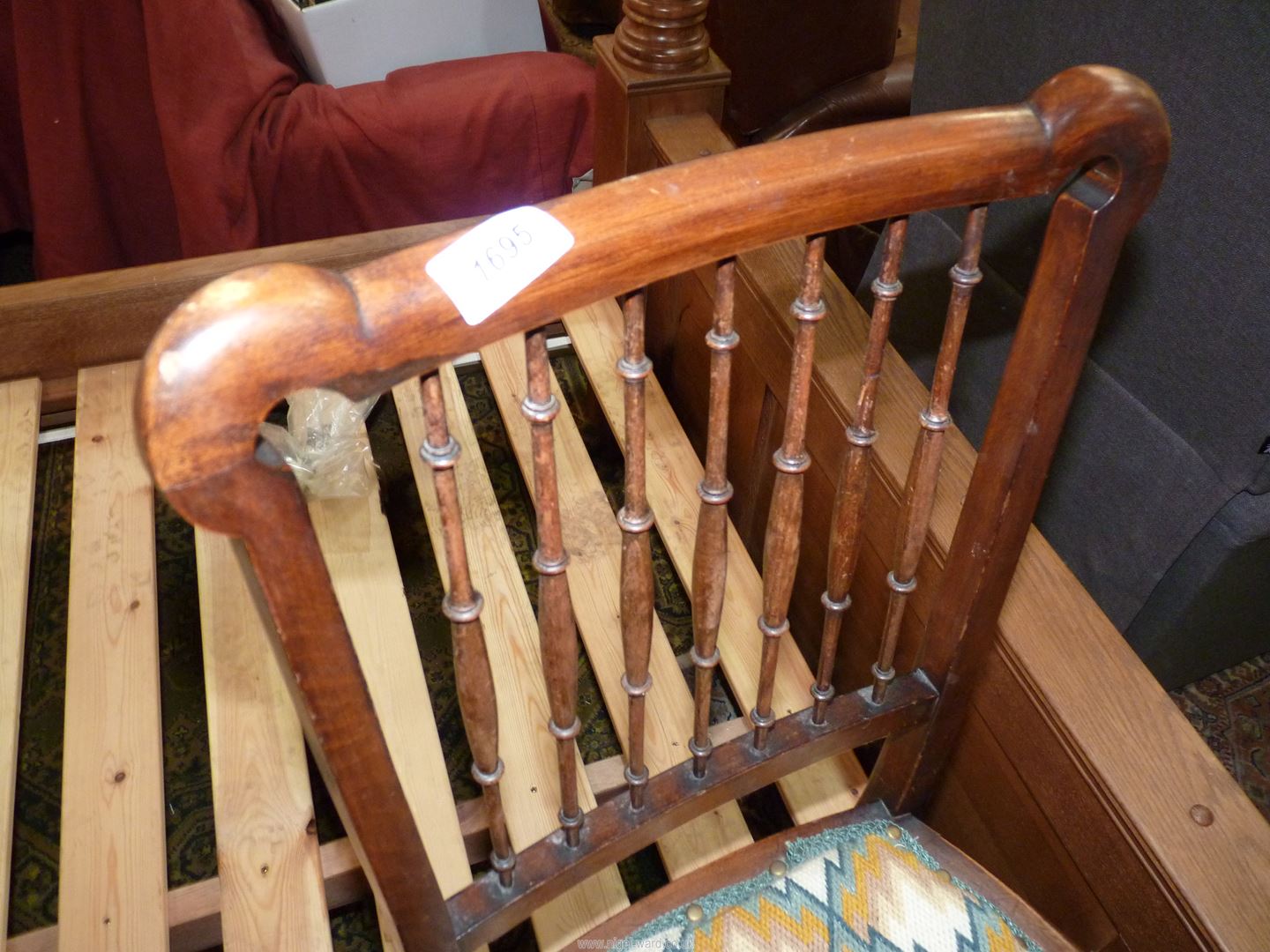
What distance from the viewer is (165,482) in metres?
0.40

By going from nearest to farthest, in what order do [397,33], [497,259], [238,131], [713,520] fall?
[497,259]
[713,520]
[238,131]
[397,33]

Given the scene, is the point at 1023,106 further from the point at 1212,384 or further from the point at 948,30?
the point at 948,30

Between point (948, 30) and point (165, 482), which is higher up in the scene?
point (948, 30)

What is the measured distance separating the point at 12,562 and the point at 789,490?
1015 millimetres

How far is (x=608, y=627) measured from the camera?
1183mm

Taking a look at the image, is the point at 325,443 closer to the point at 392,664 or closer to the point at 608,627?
the point at 392,664

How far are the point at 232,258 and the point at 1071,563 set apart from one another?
3.83 ft

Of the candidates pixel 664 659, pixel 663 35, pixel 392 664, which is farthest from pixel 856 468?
pixel 663 35

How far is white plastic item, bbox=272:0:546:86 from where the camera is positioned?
1.86 meters

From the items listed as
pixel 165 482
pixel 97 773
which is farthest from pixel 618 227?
pixel 97 773

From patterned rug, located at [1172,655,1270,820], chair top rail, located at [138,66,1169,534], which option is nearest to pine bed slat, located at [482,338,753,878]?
chair top rail, located at [138,66,1169,534]

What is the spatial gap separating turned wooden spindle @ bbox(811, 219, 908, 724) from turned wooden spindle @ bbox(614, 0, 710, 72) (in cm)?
66

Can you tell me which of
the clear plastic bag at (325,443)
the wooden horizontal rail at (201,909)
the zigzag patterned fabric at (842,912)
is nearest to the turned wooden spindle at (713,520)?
the zigzag patterned fabric at (842,912)

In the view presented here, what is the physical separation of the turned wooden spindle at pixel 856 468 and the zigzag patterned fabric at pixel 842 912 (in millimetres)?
115
